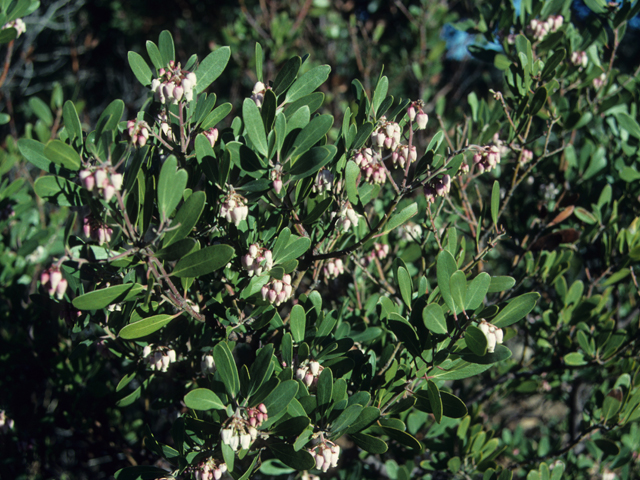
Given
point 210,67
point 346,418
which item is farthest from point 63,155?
point 346,418

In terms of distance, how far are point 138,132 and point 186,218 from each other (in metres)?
0.33

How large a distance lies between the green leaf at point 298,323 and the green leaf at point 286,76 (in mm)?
629

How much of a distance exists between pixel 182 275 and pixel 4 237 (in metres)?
1.72

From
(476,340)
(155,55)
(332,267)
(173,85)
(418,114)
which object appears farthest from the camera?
(332,267)

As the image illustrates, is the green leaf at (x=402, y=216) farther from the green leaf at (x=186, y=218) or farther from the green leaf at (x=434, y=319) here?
the green leaf at (x=186, y=218)

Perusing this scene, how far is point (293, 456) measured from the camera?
3.98 ft

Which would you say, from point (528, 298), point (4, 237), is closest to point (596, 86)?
point (528, 298)

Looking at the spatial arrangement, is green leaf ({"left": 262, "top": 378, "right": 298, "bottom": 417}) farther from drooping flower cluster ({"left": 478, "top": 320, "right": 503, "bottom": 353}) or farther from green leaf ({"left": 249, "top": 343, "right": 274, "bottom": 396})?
drooping flower cluster ({"left": 478, "top": 320, "right": 503, "bottom": 353})

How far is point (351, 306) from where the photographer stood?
6.61 ft

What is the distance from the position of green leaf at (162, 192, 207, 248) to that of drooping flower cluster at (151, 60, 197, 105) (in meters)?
0.33

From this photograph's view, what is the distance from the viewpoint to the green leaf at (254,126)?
1145mm

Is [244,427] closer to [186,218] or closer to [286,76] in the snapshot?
[186,218]

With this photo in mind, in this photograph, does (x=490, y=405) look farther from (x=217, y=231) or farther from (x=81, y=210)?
(x=81, y=210)

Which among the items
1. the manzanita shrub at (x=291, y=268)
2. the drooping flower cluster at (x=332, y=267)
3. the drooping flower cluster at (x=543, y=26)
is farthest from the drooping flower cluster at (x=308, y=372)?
the drooping flower cluster at (x=543, y=26)
